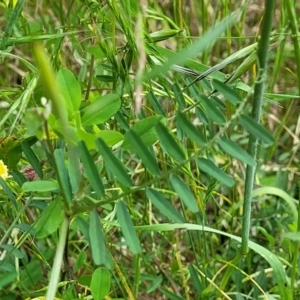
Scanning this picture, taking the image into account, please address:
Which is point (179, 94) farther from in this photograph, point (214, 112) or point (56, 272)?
point (56, 272)

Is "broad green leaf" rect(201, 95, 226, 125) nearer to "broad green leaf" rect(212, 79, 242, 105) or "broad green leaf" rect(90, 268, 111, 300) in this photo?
"broad green leaf" rect(212, 79, 242, 105)

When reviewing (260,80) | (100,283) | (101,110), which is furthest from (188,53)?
(100,283)

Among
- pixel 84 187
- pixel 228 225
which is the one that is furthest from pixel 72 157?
pixel 228 225

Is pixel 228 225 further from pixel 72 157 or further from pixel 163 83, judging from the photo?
pixel 72 157

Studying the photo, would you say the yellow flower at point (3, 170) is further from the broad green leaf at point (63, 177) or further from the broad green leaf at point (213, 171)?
the broad green leaf at point (213, 171)

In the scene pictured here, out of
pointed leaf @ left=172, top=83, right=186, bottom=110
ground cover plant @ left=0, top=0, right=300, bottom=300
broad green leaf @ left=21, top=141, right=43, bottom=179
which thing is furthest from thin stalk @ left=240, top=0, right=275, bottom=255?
broad green leaf @ left=21, top=141, right=43, bottom=179

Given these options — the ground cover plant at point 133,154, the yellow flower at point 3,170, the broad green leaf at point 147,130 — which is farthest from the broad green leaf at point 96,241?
the yellow flower at point 3,170

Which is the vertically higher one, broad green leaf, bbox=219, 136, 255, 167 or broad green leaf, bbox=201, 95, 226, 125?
broad green leaf, bbox=201, 95, 226, 125
